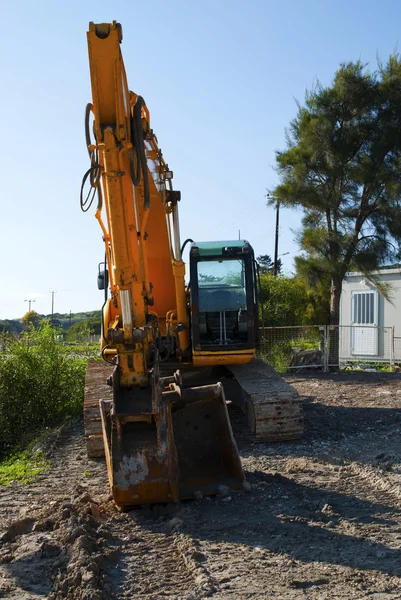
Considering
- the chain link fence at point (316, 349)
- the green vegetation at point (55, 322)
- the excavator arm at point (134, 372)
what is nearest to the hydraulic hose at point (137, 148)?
the excavator arm at point (134, 372)

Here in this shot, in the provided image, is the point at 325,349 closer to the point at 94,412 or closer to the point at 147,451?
the point at 94,412

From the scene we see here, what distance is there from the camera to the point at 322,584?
4.37m

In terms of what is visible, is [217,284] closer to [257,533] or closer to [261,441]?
[261,441]

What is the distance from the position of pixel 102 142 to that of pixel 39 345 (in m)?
6.87

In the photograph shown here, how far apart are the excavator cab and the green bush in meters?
3.11

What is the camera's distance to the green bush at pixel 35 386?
11.6 m

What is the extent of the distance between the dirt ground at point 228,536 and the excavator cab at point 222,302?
1.78 meters

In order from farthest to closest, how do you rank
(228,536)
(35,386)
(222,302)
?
(35,386)
(222,302)
(228,536)

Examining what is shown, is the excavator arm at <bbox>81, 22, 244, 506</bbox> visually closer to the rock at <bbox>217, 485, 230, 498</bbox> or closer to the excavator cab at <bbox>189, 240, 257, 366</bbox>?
the rock at <bbox>217, 485, 230, 498</bbox>

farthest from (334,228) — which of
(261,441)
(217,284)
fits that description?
(261,441)

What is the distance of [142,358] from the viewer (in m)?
6.18

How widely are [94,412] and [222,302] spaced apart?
2.53 meters

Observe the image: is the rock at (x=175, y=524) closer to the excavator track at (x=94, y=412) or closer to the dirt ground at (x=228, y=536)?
the dirt ground at (x=228, y=536)

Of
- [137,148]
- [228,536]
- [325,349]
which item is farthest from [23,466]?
[325,349]
